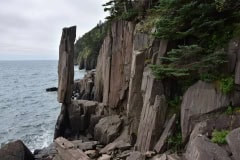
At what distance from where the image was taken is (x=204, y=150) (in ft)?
33.2

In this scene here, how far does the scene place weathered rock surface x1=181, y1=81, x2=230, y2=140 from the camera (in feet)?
39.7

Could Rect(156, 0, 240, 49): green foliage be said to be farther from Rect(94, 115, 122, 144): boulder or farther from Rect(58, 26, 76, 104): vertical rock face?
Rect(58, 26, 76, 104): vertical rock face

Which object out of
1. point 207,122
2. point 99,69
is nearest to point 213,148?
point 207,122

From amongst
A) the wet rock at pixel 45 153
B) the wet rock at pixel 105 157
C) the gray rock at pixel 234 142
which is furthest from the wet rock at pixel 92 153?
the gray rock at pixel 234 142

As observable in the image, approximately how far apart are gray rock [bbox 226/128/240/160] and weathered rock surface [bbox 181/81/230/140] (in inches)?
76.4

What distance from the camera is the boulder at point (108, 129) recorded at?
19.9 m

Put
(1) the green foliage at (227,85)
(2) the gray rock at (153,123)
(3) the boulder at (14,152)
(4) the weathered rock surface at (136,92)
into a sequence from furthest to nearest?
(3) the boulder at (14,152), (4) the weathered rock surface at (136,92), (2) the gray rock at (153,123), (1) the green foliage at (227,85)

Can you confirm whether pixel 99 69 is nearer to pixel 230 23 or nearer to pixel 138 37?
pixel 138 37

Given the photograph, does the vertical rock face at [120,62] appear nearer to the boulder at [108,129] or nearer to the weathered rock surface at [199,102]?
the boulder at [108,129]

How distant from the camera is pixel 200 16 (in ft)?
43.0

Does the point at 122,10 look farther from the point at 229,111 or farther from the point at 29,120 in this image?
the point at 29,120

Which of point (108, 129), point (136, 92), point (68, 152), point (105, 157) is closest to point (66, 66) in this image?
point (108, 129)

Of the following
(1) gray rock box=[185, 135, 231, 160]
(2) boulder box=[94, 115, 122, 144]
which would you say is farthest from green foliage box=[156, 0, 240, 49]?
(2) boulder box=[94, 115, 122, 144]

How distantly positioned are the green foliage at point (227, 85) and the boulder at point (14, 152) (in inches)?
564
